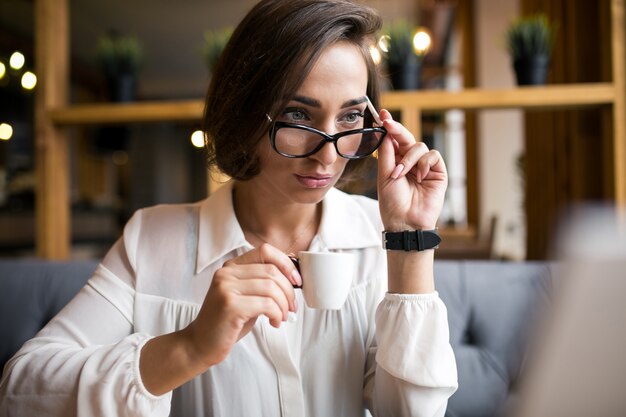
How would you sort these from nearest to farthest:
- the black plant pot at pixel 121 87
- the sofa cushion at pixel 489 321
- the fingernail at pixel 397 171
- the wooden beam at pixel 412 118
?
→ the fingernail at pixel 397 171 < the sofa cushion at pixel 489 321 < the wooden beam at pixel 412 118 < the black plant pot at pixel 121 87

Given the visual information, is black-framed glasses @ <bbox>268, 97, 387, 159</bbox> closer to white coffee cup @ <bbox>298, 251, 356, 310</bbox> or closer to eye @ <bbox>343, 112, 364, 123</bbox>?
eye @ <bbox>343, 112, 364, 123</bbox>

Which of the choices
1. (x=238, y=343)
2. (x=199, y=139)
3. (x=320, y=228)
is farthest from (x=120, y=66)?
(x=238, y=343)

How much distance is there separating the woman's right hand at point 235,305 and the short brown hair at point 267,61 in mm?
331

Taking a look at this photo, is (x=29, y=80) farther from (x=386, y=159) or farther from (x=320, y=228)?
(x=386, y=159)

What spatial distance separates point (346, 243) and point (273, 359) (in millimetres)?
289

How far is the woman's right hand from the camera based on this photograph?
74cm

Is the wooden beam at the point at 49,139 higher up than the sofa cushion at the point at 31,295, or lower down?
higher up

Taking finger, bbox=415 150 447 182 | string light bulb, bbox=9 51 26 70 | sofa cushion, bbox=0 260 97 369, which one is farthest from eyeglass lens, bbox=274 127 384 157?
string light bulb, bbox=9 51 26 70

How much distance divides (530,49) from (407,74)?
1.54ft

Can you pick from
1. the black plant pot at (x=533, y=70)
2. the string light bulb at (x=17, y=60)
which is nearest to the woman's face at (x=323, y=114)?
the black plant pot at (x=533, y=70)

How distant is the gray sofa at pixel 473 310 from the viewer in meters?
1.24

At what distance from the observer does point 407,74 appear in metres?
2.10

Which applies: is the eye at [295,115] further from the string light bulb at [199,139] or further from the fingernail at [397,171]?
the string light bulb at [199,139]

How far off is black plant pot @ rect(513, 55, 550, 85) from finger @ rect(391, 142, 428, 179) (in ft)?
4.01
